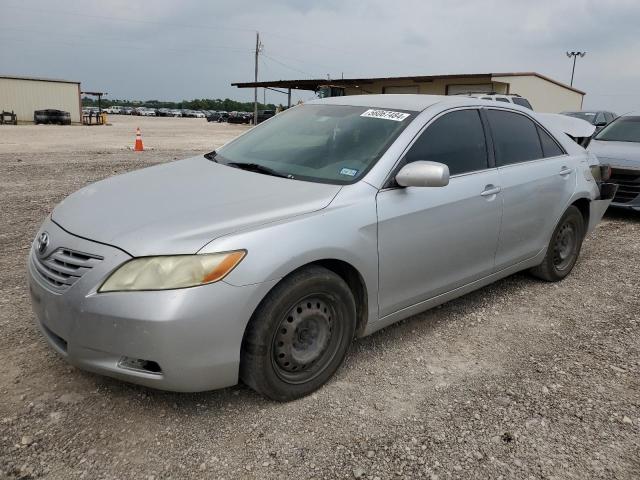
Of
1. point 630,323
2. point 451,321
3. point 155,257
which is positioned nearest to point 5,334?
point 155,257

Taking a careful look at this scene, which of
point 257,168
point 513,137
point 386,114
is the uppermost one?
point 386,114

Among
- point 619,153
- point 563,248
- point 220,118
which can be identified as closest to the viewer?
point 563,248

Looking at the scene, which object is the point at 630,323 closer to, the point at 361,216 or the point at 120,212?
the point at 361,216

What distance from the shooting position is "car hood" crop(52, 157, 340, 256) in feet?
7.95

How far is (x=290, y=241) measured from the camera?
2.56m

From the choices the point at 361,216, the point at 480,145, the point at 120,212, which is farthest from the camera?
the point at 480,145

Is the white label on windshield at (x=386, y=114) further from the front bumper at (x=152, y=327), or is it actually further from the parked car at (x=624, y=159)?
the parked car at (x=624, y=159)

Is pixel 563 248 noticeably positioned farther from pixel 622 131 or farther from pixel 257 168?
pixel 622 131

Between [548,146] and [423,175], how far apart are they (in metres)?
2.03

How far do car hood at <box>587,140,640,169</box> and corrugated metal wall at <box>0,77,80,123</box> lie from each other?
42745 mm

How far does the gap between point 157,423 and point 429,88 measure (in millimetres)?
33724

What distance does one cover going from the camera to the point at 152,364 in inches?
94.3

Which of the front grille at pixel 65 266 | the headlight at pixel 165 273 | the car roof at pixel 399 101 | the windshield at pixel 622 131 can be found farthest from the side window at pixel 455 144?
the windshield at pixel 622 131

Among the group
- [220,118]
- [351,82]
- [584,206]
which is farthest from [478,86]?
[220,118]
